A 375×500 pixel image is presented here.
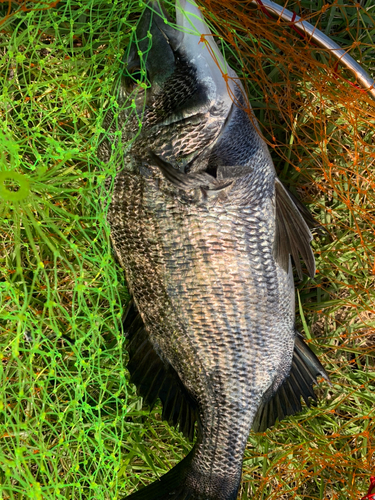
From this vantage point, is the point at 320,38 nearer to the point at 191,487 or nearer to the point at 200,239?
the point at 200,239

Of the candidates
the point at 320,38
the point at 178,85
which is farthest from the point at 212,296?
the point at 320,38

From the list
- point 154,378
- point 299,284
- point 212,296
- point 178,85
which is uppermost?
point 178,85

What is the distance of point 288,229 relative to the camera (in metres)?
1.91

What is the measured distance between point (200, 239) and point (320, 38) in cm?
123

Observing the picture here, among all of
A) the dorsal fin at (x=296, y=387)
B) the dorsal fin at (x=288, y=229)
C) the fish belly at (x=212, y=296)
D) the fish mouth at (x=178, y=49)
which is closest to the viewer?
the fish mouth at (x=178, y=49)

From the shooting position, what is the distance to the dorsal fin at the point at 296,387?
2055 millimetres

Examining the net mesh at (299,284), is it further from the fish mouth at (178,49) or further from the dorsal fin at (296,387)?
the fish mouth at (178,49)

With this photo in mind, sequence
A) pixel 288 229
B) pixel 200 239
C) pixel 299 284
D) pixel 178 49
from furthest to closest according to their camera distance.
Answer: pixel 299 284, pixel 288 229, pixel 200 239, pixel 178 49

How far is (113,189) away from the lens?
5.93 ft

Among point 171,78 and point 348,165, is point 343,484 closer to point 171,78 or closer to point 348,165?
point 348,165

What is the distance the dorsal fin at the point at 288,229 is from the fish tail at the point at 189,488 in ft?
3.60

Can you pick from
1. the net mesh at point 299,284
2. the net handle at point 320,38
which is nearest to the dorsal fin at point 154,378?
the net mesh at point 299,284

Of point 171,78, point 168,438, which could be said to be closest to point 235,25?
point 171,78

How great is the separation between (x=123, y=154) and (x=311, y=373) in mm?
1513
